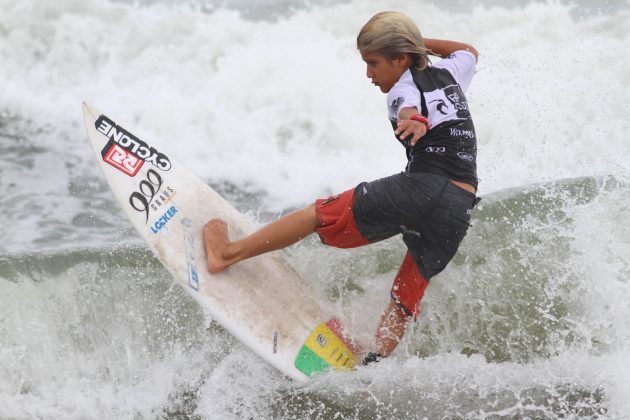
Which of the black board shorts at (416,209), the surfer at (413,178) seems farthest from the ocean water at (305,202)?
the black board shorts at (416,209)

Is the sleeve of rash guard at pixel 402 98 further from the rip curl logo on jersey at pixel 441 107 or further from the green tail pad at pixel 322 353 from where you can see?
the green tail pad at pixel 322 353

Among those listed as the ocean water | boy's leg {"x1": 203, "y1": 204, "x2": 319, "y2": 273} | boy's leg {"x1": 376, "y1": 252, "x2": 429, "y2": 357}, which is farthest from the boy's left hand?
the ocean water

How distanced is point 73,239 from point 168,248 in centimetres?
173

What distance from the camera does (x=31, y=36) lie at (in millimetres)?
8234

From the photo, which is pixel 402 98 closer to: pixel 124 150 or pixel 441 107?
pixel 441 107

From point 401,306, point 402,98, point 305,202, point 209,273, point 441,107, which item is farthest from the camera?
point 305,202

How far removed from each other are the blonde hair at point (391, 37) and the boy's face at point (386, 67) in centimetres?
2

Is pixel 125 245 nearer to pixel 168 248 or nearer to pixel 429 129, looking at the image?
pixel 168 248

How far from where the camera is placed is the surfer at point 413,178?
322 centimetres

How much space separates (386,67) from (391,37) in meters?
0.14

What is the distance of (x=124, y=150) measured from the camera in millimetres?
4219

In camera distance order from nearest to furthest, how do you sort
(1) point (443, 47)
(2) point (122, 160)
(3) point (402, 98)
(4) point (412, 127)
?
(4) point (412, 127) → (3) point (402, 98) → (1) point (443, 47) → (2) point (122, 160)

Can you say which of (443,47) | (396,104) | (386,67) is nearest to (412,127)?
(396,104)

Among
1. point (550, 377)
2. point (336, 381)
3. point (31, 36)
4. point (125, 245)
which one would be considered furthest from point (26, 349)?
point (31, 36)
